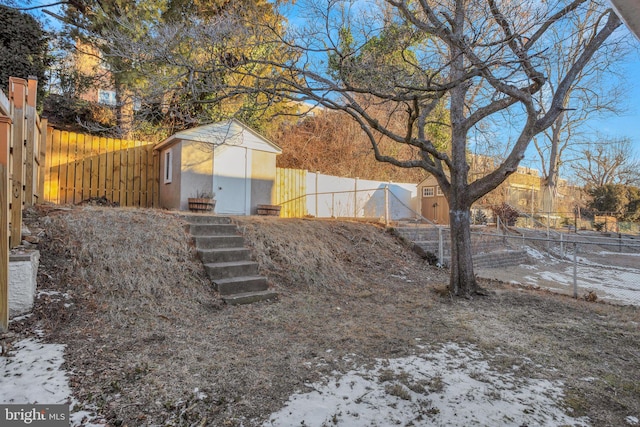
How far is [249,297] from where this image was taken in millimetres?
4523

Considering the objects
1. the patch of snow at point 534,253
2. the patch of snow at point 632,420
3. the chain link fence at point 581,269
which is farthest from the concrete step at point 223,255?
the patch of snow at point 534,253

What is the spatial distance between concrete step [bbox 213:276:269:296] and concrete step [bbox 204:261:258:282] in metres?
0.08

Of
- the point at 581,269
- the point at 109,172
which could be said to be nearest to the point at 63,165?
the point at 109,172

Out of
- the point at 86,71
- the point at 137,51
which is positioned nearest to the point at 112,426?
the point at 137,51

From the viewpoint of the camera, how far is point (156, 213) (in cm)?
579

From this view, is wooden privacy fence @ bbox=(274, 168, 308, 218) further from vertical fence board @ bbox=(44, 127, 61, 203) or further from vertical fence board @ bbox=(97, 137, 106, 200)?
vertical fence board @ bbox=(44, 127, 61, 203)

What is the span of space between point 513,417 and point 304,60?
4.94 meters

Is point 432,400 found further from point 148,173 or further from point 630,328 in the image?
point 148,173

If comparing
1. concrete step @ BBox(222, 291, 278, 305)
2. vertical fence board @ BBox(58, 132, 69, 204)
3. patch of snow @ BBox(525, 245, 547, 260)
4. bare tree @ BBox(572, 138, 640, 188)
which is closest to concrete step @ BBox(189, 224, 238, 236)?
concrete step @ BBox(222, 291, 278, 305)

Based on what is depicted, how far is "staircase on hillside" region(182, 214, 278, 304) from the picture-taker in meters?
4.59

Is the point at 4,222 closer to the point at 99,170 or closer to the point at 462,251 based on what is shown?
the point at 462,251

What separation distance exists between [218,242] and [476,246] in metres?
8.72

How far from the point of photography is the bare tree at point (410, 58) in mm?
4188

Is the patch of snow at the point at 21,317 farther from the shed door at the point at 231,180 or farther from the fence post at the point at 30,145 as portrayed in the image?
the shed door at the point at 231,180
